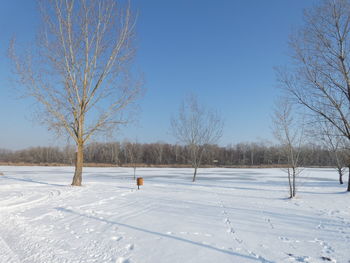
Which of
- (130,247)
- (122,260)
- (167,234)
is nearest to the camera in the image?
(122,260)

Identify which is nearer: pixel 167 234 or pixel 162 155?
pixel 167 234

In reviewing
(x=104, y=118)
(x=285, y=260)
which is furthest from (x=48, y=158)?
Result: (x=285, y=260)

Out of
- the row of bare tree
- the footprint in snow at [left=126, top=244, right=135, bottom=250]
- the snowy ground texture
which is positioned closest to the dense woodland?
the row of bare tree

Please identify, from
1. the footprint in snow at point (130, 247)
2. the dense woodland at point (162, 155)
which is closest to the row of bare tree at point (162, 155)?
the dense woodland at point (162, 155)

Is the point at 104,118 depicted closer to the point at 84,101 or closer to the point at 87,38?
the point at 84,101

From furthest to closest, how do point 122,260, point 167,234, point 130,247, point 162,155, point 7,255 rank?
point 162,155
point 167,234
point 130,247
point 7,255
point 122,260

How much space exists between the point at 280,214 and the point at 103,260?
525 centimetres

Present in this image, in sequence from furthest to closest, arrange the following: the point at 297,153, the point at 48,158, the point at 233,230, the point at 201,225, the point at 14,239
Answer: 1. the point at 48,158
2. the point at 297,153
3. the point at 201,225
4. the point at 233,230
5. the point at 14,239

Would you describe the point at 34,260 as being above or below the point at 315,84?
below

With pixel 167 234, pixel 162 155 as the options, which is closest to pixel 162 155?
pixel 162 155

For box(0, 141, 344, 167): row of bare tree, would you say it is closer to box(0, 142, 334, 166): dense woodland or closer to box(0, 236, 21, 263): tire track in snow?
box(0, 142, 334, 166): dense woodland

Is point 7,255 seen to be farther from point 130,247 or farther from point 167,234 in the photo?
point 167,234

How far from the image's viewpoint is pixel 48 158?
77250 millimetres

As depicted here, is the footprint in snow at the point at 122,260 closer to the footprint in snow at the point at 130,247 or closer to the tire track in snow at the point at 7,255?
the footprint in snow at the point at 130,247
